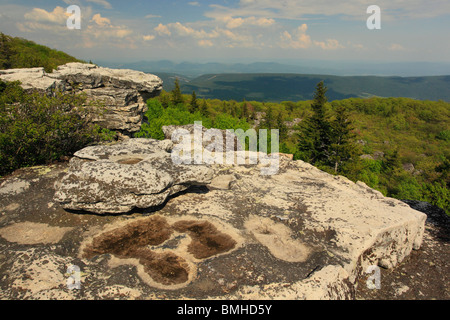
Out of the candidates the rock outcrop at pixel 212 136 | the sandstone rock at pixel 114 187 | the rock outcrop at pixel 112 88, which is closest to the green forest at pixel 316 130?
the rock outcrop at pixel 212 136

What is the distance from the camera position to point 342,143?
3822 centimetres

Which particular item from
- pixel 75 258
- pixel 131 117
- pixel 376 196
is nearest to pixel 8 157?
pixel 75 258

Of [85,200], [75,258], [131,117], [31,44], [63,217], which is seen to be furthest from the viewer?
[31,44]

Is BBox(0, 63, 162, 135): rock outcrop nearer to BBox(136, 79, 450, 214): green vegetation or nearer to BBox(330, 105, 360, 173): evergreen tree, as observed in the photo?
BBox(136, 79, 450, 214): green vegetation

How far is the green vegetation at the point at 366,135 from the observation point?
3653 cm

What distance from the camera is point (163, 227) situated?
30.6ft

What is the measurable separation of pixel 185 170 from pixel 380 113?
367ft

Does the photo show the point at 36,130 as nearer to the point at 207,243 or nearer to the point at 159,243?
the point at 159,243

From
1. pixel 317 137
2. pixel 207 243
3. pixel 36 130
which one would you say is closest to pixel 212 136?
pixel 36 130

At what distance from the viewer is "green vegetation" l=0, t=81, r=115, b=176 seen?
12.4m

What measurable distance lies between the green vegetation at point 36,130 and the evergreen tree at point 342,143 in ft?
106

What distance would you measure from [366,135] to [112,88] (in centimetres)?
8444
